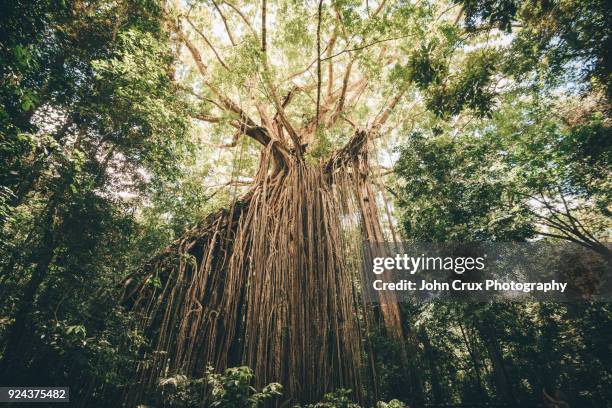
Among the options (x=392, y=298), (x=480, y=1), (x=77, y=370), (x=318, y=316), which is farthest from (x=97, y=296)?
(x=480, y=1)

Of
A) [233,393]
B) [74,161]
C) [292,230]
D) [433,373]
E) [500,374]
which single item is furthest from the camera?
[500,374]

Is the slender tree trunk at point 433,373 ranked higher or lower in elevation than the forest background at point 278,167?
lower

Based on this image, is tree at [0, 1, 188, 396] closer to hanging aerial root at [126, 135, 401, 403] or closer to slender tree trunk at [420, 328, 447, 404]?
hanging aerial root at [126, 135, 401, 403]

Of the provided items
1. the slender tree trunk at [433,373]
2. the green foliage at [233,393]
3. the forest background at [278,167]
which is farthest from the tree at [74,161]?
the slender tree trunk at [433,373]

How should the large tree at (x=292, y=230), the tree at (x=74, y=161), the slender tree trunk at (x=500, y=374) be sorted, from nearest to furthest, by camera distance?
the tree at (x=74, y=161), the large tree at (x=292, y=230), the slender tree trunk at (x=500, y=374)

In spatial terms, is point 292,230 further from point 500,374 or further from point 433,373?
point 500,374

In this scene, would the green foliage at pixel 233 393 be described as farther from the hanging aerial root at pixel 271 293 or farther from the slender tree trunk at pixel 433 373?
the slender tree trunk at pixel 433 373

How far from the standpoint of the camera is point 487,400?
4.24 m

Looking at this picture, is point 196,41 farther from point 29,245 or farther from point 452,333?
point 452,333

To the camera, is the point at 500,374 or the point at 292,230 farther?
the point at 500,374

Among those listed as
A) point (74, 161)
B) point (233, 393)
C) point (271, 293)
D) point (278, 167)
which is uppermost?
point (278, 167)

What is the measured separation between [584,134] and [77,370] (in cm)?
499

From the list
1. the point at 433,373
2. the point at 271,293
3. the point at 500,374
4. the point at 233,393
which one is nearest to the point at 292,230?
the point at 271,293

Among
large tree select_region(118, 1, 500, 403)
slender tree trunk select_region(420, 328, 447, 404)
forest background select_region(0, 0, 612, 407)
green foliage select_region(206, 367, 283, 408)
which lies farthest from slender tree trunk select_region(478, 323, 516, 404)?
green foliage select_region(206, 367, 283, 408)
